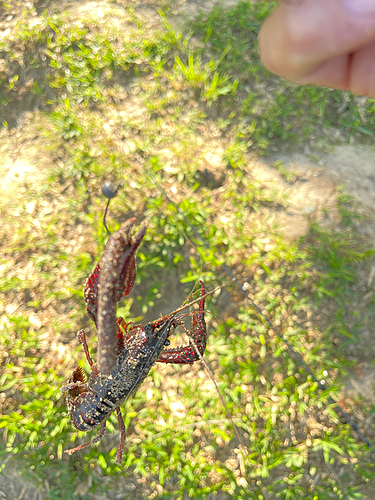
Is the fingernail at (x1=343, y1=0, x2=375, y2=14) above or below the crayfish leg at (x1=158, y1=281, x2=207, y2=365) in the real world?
above

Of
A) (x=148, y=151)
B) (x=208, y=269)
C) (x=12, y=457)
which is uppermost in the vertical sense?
(x=148, y=151)

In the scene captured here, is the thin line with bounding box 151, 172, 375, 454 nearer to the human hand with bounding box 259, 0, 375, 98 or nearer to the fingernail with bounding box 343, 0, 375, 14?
the human hand with bounding box 259, 0, 375, 98

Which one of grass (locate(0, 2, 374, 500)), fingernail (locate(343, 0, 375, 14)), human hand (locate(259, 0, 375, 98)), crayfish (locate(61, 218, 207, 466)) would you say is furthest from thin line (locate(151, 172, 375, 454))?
fingernail (locate(343, 0, 375, 14))

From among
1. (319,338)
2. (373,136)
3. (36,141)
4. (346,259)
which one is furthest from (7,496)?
(373,136)

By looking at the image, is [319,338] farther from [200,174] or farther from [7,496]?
[7,496]

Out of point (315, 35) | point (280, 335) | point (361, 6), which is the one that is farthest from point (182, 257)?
point (361, 6)
